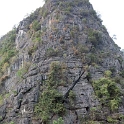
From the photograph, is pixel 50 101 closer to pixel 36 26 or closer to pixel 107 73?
pixel 107 73

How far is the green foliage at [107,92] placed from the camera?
22.1 meters

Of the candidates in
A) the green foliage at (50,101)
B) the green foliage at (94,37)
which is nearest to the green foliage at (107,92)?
the green foliage at (50,101)

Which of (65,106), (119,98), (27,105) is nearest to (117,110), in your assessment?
(119,98)

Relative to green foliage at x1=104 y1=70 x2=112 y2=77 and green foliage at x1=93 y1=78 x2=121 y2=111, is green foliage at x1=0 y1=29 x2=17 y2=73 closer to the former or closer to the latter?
green foliage at x1=104 y1=70 x2=112 y2=77

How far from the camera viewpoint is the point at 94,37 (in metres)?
29.7

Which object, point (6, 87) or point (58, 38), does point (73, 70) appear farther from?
point (6, 87)

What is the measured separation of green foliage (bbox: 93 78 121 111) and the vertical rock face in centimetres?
8

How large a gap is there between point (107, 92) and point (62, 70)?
4.72 meters

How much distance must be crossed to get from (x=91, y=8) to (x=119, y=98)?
1799 cm

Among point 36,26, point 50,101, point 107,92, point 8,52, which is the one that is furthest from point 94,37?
point 8,52

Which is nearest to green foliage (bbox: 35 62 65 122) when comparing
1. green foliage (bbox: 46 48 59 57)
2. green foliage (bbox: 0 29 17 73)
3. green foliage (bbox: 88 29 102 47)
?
green foliage (bbox: 46 48 59 57)

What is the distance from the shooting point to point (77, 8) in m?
35.0

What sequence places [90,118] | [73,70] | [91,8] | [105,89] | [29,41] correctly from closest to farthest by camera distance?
[90,118], [105,89], [73,70], [29,41], [91,8]

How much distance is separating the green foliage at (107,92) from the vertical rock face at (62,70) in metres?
0.08
